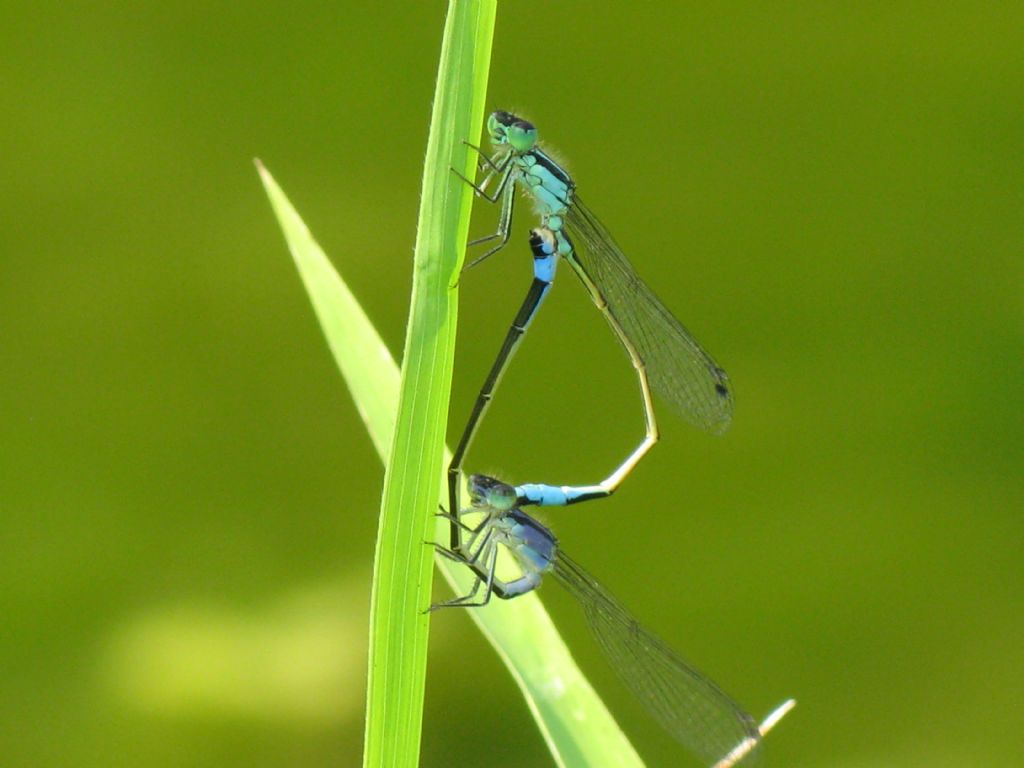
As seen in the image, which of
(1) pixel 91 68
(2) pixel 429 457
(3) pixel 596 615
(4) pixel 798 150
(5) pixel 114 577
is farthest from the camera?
(4) pixel 798 150

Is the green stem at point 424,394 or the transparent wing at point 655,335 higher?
the transparent wing at point 655,335

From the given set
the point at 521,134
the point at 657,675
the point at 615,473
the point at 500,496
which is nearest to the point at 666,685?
the point at 657,675

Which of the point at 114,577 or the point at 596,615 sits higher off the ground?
the point at 114,577

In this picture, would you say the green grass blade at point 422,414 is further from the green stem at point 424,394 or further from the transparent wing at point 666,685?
the transparent wing at point 666,685

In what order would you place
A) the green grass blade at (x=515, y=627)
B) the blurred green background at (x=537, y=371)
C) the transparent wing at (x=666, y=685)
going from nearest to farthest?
the green grass blade at (x=515, y=627) → the transparent wing at (x=666, y=685) → the blurred green background at (x=537, y=371)

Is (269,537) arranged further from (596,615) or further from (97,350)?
(596,615)

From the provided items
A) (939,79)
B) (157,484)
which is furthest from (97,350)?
(939,79)

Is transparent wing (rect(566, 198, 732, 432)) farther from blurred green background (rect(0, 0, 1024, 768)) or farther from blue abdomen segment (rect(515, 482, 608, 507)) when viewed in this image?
blurred green background (rect(0, 0, 1024, 768))

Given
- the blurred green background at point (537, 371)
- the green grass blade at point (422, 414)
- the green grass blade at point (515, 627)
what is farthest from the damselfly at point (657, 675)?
the blurred green background at point (537, 371)
